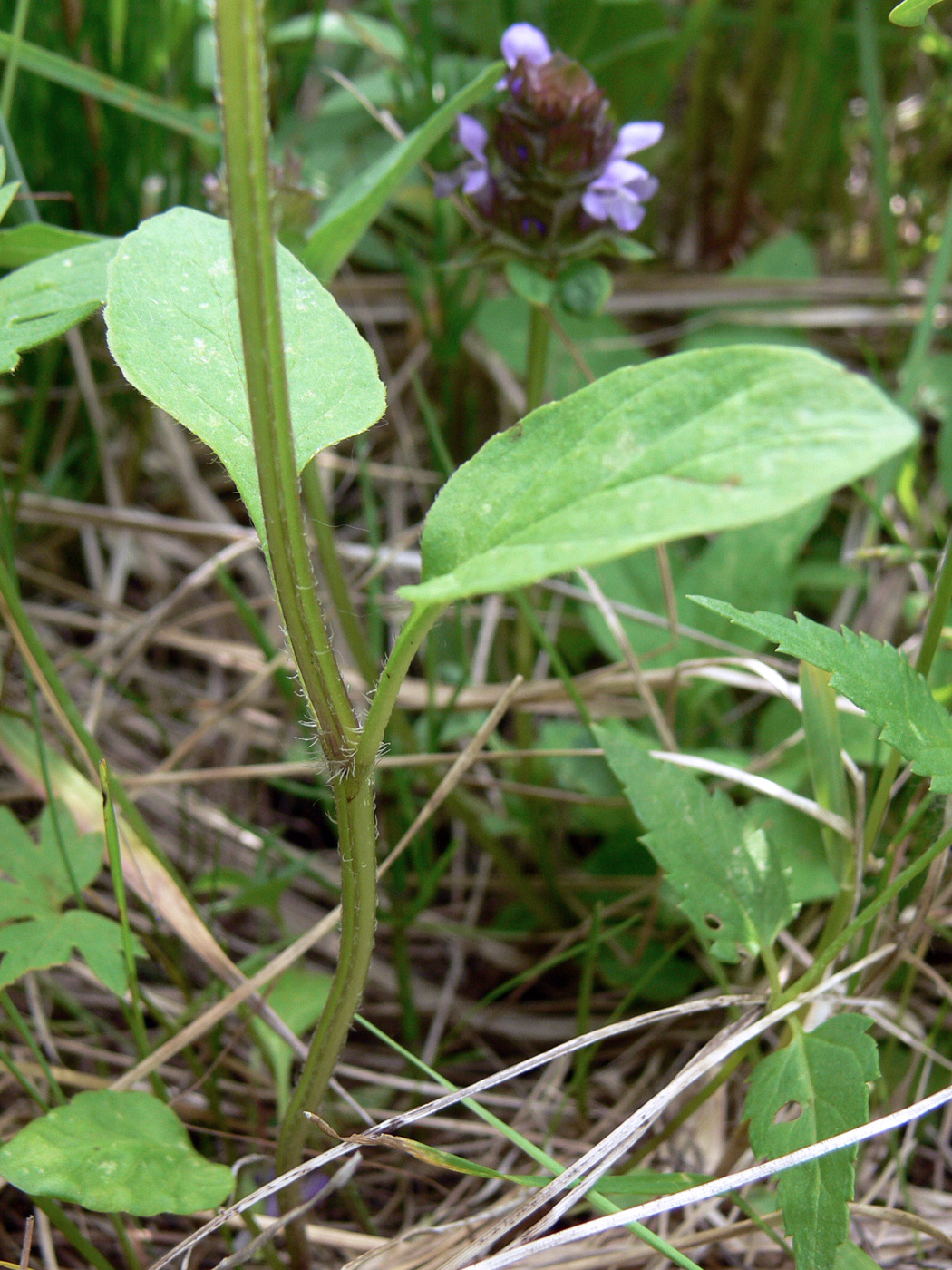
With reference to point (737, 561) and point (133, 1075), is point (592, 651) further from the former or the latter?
point (133, 1075)

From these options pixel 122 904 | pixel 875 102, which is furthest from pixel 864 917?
pixel 875 102

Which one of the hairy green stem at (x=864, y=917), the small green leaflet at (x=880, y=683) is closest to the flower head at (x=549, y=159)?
the small green leaflet at (x=880, y=683)

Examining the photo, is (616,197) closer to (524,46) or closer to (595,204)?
(595,204)

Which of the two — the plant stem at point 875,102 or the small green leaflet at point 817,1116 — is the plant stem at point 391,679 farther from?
the plant stem at point 875,102

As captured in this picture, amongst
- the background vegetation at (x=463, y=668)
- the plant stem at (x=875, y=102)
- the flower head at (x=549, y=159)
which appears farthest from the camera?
the plant stem at (x=875, y=102)

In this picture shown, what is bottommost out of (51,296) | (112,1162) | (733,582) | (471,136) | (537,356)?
(112,1162)

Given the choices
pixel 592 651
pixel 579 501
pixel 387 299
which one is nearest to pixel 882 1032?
pixel 592 651
